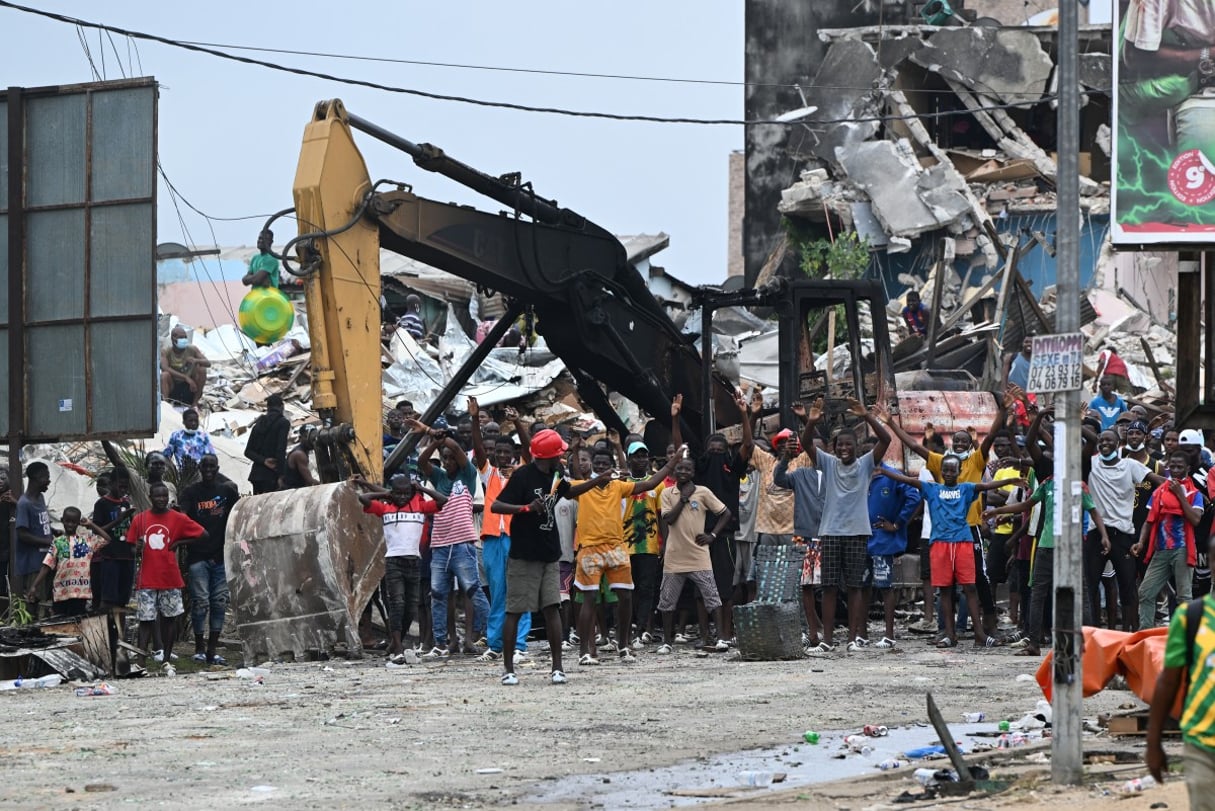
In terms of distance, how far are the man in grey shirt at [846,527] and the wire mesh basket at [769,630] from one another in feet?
2.73

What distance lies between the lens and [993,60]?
38312 millimetres

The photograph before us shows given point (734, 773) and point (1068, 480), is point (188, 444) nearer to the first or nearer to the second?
point (734, 773)

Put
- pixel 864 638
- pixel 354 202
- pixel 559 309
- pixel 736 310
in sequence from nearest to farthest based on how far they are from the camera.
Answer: pixel 864 638
pixel 354 202
pixel 559 309
pixel 736 310

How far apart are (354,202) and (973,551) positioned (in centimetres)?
642

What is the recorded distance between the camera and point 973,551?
16.1 metres

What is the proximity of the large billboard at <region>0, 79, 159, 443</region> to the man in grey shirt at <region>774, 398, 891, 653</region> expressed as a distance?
612 cm

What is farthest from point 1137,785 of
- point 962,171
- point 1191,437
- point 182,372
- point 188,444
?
point 962,171

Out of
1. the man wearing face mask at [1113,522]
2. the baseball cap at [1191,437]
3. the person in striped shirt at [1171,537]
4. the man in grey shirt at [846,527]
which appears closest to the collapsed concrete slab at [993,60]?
the baseball cap at [1191,437]

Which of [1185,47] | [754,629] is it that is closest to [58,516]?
[754,629]

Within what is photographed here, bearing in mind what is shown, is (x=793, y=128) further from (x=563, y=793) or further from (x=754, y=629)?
(x=563, y=793)

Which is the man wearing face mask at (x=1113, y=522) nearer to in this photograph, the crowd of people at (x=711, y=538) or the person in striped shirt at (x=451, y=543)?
the crowd of people at (x=711, y=538)

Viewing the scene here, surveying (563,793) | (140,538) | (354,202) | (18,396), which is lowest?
(563,793)

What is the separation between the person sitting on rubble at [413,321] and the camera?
109 ft

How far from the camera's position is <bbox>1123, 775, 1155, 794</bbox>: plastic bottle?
328 inches
